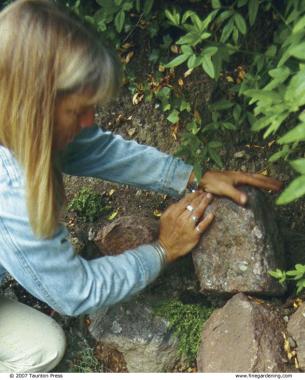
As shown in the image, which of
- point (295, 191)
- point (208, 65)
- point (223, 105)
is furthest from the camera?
point (223, 105)

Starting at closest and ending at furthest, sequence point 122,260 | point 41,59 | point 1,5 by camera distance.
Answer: point 41,59
point 122,260
point 1,5

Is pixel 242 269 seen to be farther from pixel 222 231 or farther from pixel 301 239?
pixel 301 239

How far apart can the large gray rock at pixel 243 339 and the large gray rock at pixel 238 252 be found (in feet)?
0.22

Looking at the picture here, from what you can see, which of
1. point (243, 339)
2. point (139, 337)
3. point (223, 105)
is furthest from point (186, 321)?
point (223, 105)

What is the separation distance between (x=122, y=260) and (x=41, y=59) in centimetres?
71

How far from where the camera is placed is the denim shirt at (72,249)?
1.84 m

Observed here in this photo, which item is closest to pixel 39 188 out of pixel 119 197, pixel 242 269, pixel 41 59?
pixel 41 59

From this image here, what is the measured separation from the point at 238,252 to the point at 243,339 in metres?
0.30

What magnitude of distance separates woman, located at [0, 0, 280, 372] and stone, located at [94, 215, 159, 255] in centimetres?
12

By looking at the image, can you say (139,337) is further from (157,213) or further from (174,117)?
(174,117)

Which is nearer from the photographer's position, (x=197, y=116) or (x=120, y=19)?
(x=120, y=19)

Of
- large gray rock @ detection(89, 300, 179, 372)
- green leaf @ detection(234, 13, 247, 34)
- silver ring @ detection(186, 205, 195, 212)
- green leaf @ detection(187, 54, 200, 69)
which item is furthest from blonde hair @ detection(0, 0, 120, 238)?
large gray rock @ detection(89, 300, 179, 372)

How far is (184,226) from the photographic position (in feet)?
7.15

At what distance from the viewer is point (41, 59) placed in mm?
1710
